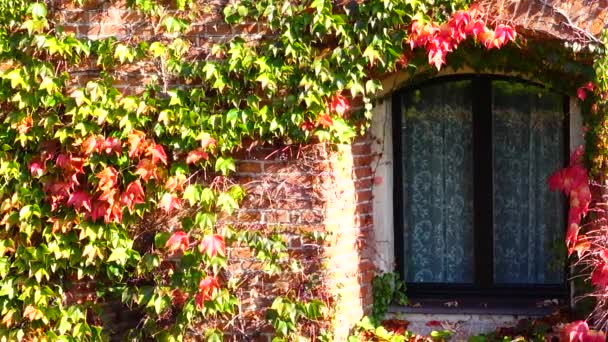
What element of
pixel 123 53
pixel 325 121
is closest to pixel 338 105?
pixel 325 121

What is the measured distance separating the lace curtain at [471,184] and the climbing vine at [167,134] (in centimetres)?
35

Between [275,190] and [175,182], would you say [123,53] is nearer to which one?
[175,182]

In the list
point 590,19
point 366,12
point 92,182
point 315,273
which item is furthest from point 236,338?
point 590,19

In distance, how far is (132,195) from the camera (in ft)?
19.4

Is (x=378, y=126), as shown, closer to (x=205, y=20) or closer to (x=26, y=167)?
(x=205, y=20)

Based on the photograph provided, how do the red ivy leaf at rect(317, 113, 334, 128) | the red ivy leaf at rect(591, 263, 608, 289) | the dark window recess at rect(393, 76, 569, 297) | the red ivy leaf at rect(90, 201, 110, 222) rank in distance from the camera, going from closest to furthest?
the red ivy leaf at rect(591, 263, 608, 289)
the red ivy leaf at rect(317, 113, 334, 128)
the red ivy leaf at rect(90, 201, 110, 222)
the dark window recess at rect(393, 76, 569, 297)

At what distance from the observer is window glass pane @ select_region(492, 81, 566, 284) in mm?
6273

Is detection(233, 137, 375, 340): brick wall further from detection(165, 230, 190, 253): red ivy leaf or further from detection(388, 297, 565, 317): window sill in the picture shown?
detection(388, 297, 565, 317): window sill

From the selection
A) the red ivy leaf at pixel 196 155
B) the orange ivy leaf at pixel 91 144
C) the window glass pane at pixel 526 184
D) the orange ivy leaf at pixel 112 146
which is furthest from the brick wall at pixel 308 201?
the window glass pane at pixel 526 184

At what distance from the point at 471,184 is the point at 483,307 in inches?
30.4

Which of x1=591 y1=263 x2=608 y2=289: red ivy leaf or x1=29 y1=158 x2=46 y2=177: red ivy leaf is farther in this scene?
x1=29 y1=158 x2=46 y2=177: red ivy leaf

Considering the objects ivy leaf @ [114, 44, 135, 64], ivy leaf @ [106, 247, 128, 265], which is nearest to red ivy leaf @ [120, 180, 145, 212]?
ivy leaf @ [106, 247, 128, 265]

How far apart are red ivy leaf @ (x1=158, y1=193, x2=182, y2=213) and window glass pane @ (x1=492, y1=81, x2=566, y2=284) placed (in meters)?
2.00

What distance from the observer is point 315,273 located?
5895 millimetres
